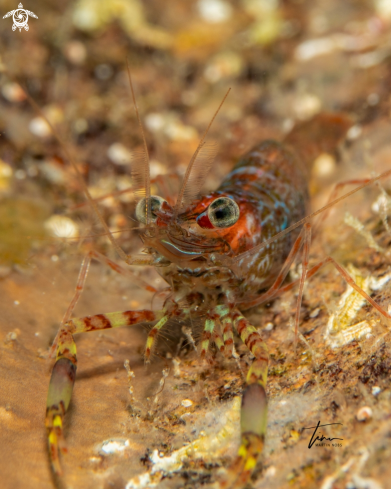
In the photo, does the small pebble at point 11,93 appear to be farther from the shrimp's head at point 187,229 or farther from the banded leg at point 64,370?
the banded leg at point 64,370

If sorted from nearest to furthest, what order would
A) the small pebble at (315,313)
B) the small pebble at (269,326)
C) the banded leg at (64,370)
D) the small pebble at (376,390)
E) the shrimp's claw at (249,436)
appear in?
the shrimp's claw at (249,436) → the small pebble at (376,390) → the banded leg at (64,370) → the small pebble at (315,313) → the small pebble at (269,326)

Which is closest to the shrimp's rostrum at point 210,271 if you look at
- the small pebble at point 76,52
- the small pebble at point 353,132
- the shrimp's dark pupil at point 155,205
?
the shrimp's dark pupil at point 155,205

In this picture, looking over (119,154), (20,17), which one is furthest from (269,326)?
(20,17)

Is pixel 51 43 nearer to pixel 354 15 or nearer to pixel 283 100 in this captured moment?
pixel 283 100

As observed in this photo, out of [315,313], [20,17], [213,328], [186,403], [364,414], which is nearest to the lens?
[364,414]

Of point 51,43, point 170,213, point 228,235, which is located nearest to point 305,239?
point 228,235

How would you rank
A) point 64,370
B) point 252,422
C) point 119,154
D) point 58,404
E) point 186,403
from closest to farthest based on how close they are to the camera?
1. point 252,422
2. point 58,404
3. point 64,370
4. point 186,403
5. point 119,154

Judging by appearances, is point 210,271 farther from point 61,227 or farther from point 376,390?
point 61,227
